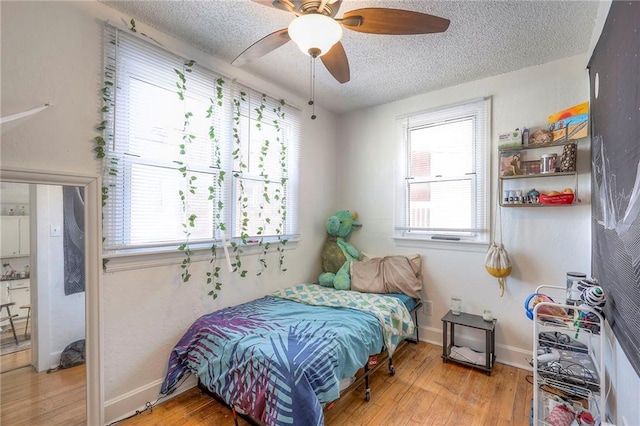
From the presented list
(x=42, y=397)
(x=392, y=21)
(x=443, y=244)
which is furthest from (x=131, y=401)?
(x=443, y=244)

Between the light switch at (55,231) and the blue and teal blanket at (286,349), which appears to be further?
the light switch at (55,231)

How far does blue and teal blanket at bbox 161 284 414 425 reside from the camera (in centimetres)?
153

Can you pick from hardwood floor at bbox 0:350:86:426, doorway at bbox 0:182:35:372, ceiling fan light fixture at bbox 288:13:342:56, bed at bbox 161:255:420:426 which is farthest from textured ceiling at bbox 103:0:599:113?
hardwood floor at bbox 0:350:86:426

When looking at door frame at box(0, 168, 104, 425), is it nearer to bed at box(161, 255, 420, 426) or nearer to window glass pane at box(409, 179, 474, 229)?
bed at box(161, 255, 420, 426)

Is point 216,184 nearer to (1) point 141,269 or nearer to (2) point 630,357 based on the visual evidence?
(1) point 141,269

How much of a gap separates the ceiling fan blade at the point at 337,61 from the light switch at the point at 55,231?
6.39ft

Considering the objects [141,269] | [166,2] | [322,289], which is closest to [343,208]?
[322,289]

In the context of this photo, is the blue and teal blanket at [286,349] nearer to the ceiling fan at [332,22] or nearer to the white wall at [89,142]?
the white wall at [89,142]

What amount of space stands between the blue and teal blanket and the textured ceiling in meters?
2.21

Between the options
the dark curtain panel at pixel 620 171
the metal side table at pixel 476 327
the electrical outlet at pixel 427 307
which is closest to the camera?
the dark curtain panel at pixel 620 171

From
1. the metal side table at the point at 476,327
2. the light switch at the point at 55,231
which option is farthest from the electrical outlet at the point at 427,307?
the light switch at the point at 55,231

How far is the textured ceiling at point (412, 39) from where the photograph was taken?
188 centimetres

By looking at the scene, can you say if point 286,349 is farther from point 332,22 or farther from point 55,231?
point 332,22

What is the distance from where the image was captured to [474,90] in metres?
2.88
